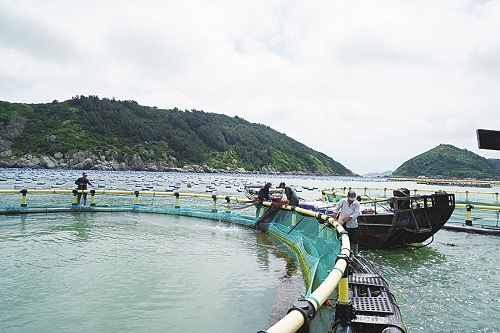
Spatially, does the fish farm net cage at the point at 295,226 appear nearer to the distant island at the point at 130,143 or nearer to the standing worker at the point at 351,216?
the standing worker at the point at 351,216

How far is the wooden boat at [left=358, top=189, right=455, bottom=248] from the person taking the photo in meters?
12.3

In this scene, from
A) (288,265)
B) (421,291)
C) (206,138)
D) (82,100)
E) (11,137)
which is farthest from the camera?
(206,138)

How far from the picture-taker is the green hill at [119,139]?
108m

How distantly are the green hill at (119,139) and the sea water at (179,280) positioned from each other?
105 m

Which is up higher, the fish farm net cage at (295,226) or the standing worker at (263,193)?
the standing worker at (263,193)

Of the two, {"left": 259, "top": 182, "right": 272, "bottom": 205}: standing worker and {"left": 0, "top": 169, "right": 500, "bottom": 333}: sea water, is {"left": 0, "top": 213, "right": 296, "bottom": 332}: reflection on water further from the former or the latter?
{"left": 259, "top": 182, "right": 272, "bottom": 205}: standing worker

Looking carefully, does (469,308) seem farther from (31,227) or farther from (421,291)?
(31,227)

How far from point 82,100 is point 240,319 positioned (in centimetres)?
15911

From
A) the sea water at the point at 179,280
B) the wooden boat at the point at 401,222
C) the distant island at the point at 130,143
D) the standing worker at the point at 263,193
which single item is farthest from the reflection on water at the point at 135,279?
the distant island at the point at 130,143

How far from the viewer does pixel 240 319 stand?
542cm

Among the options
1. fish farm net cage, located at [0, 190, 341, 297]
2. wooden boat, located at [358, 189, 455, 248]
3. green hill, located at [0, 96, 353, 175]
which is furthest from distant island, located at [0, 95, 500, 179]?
wooden boat, located at [358, 189, 455, 248]

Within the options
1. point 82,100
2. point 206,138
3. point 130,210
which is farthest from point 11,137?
point 130,210

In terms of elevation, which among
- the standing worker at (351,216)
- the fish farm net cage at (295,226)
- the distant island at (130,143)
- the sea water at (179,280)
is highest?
the distant island at (130,143)

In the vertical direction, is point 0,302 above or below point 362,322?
below
